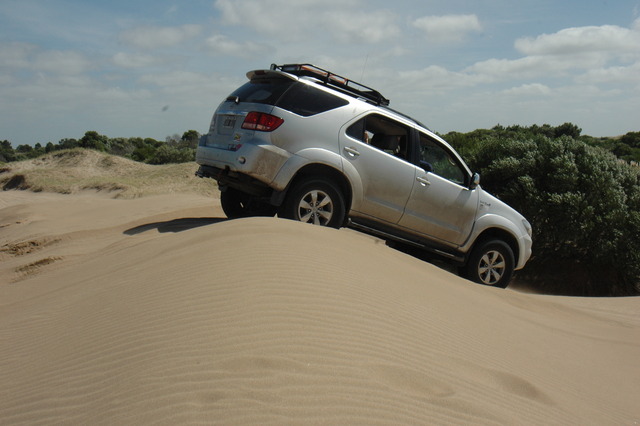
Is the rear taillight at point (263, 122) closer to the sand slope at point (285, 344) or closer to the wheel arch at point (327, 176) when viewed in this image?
the wheel arch at point (327, 176)

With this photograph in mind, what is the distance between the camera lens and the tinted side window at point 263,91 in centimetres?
751

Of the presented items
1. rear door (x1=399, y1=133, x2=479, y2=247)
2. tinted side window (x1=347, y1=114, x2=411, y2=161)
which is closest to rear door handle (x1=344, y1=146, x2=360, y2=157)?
tinted side window (x1=347, y1=114, x2=411, y2=161)

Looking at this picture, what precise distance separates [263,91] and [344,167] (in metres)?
1.42

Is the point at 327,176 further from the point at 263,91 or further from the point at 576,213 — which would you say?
the point at 576,213

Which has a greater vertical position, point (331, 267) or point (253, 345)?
point (331, 267)

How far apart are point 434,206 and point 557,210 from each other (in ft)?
18.3

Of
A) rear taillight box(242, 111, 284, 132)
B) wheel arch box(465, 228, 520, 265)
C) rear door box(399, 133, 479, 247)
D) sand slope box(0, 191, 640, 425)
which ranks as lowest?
sand slope box(0, 191, 640, 425)

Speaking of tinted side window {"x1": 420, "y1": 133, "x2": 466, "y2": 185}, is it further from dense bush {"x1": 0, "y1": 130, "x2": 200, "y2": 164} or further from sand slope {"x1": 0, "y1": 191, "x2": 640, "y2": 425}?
dense bush {"x1": 0, "y1": 130, "x2": 200, "y2": 164}

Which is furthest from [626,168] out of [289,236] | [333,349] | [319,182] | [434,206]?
[333,349]

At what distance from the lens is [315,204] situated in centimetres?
744

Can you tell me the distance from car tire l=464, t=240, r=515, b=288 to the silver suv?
2 centimetres

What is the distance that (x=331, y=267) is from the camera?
5148mm

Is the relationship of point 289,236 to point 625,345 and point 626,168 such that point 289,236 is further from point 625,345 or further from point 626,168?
point 626,168

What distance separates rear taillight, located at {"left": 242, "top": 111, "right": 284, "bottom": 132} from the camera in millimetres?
7285
